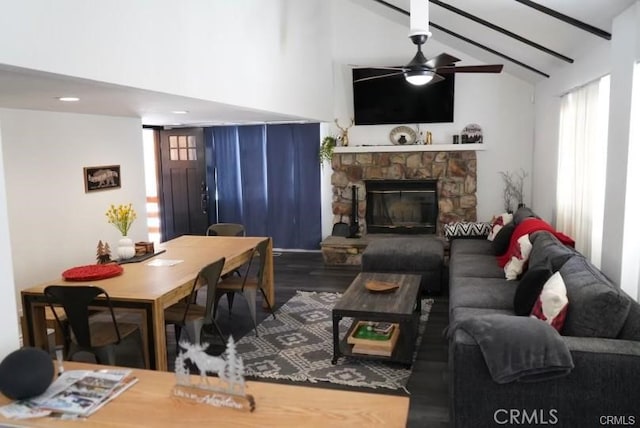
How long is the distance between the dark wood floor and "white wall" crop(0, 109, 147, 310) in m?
1.29

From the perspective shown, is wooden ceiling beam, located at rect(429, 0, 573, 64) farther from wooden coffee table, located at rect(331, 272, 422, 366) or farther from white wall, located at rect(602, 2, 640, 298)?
wooden coffee table, located at rect(331, 272, 422, 366)

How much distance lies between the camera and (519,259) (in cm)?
472

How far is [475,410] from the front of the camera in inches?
110

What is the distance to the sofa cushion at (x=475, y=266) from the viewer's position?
4.99 meters

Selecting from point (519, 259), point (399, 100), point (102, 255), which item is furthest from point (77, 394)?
point (399, 100)

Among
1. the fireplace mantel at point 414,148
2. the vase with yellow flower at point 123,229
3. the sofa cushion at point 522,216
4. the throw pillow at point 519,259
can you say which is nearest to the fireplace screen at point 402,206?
the fireplace mantel at point 414,148

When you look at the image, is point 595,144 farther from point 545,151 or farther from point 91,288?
point 91,288

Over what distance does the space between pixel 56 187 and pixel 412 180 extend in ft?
15.3

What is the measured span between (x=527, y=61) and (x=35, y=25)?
514 centimetres

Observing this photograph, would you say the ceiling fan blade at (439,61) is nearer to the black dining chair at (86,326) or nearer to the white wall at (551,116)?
the white wall at (551,116)

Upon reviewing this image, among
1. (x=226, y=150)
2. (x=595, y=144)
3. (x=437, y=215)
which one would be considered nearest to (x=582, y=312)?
(x=595, y=144)

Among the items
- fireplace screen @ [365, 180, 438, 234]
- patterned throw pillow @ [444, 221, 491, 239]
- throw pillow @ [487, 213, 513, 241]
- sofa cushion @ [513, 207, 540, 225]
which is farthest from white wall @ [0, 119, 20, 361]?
fireplace screen @ [365, 180, 438, 234]

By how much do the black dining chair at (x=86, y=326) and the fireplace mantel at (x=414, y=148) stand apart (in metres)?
4.60

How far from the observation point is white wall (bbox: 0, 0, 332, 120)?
A: 237 cm
